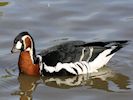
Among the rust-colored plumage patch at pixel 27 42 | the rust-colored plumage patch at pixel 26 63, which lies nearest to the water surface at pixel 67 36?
the rust-colored plumage patch at pixel 26 63

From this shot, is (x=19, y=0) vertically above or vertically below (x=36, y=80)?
above

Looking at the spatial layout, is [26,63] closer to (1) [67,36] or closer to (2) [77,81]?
(2) [77,81]

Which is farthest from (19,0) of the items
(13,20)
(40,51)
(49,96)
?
(49,96)

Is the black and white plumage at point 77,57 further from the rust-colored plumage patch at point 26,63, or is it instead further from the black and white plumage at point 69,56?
the rust-colored plumage patch at point 26,63

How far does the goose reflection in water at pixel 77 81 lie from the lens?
10000mm

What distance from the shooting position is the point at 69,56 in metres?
10.3

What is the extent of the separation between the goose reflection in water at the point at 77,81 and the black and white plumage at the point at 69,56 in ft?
0.35

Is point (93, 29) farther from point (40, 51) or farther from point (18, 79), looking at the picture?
point (18, 79)

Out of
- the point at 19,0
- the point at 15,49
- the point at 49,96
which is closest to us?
the point at 49,96

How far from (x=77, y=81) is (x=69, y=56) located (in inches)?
18.6

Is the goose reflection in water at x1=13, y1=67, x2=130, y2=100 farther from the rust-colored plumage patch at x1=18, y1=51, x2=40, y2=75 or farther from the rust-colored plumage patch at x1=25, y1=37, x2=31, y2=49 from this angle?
the rust-colored plumage patch at x1=25, y1=37, x2=31, y2=49

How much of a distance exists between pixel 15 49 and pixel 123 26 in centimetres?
305

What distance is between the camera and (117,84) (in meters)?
10.1

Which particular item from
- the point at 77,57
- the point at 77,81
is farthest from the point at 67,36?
the point at 77,81
